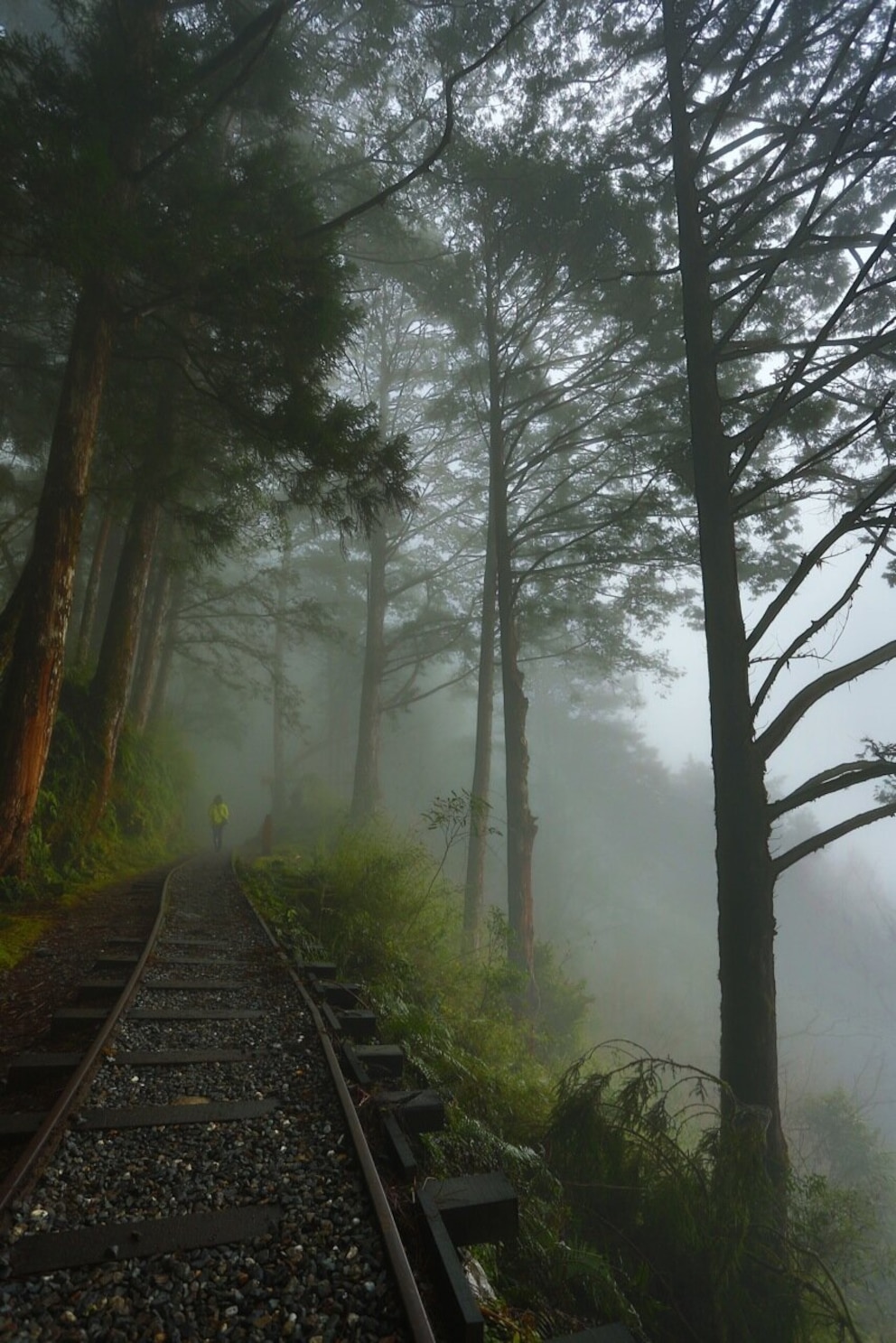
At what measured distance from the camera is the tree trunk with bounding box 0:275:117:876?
7.11 meters

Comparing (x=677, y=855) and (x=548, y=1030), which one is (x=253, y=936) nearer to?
(x=548, y=1030)

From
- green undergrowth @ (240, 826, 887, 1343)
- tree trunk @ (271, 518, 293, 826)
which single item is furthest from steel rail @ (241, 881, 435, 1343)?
tree trunk @ (271, 518, 293, 826)

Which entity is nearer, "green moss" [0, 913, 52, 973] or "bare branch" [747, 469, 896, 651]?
"bare branch" [747, 469, 896, 651]

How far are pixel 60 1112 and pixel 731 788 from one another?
501cm

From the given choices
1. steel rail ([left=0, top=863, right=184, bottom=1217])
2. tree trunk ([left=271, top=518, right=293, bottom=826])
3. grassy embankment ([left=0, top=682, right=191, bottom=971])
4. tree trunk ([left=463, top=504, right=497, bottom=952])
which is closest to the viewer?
steel rail ([left=0, top=863, right=184, bottom=1217])

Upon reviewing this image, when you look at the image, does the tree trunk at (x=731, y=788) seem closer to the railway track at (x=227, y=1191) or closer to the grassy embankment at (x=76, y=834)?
the railway track at (x=227, y=1191)

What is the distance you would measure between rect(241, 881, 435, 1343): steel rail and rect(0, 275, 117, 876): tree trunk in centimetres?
478

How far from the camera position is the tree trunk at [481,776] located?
1190 cm

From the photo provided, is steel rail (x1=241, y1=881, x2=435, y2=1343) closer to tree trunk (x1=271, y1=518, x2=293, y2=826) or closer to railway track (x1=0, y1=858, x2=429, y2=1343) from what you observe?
railway track (x1=0, y1=858, x2=429, y2=1343)

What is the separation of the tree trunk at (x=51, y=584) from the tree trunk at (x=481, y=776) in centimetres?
568

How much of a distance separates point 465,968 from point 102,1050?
216 inches

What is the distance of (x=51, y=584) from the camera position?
7.38 meters

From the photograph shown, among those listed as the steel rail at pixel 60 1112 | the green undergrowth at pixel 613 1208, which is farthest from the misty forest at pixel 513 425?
the steel rail at pixel 60 1112

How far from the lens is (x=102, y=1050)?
390cm
